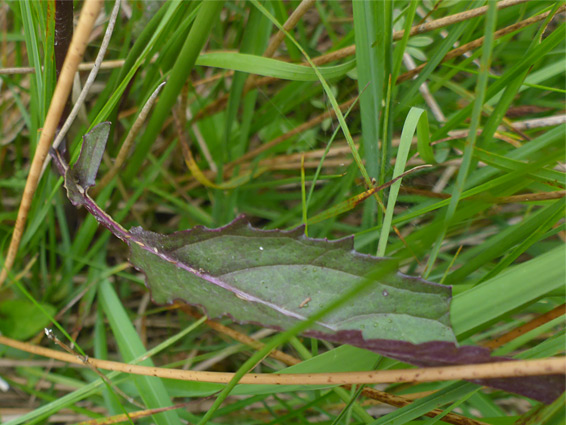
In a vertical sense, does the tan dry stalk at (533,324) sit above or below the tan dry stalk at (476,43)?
below

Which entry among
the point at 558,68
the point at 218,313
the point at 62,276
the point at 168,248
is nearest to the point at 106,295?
the point at 62,276

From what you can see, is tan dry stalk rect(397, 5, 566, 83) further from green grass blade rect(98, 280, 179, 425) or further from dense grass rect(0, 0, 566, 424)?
green grass blade rect(98, 280, 179, 425)

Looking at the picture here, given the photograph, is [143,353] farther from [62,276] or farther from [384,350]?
[384,350]

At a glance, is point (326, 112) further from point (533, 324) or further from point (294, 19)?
point (533, 324)

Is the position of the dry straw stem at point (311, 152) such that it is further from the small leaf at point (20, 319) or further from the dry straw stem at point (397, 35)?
the small leaf at point (20, 319)

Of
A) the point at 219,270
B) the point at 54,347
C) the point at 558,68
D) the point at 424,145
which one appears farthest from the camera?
the point at 54,347

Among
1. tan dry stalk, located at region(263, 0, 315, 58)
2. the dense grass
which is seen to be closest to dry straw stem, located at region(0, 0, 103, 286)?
the dense grass

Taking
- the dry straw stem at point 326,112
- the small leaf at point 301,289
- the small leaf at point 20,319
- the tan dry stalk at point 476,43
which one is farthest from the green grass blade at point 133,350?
the tan dry stalk at point 476,43
